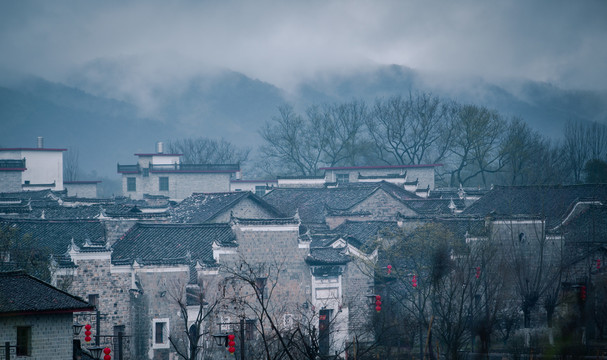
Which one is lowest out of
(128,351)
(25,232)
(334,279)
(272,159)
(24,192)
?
(128,351)

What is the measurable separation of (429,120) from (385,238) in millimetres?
36886

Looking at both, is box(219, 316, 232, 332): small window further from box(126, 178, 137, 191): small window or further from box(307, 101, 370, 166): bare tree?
box(307, 101, 370, 166): bare tree

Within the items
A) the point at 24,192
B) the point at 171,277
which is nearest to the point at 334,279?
the point at 171,277

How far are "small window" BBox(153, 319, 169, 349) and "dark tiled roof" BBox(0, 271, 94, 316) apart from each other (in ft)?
30.6

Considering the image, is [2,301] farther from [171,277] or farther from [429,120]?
[429,120]

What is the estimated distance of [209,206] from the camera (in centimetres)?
4075

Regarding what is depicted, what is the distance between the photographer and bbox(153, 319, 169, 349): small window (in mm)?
27300

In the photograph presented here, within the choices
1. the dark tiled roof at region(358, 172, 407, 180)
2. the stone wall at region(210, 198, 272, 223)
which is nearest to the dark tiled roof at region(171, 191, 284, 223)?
the stone wall at region(210, 198, 272, 223)

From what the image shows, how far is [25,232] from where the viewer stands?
109 feet

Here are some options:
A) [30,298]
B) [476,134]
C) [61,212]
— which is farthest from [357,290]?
[476,134]

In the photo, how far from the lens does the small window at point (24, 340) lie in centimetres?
1730

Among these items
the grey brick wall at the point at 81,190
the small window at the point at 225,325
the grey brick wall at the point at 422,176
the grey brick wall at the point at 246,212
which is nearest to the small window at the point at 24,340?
the small window at the point at 225,325

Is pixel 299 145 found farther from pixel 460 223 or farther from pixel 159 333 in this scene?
pixel 159 333

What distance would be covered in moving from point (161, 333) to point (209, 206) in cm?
1387
